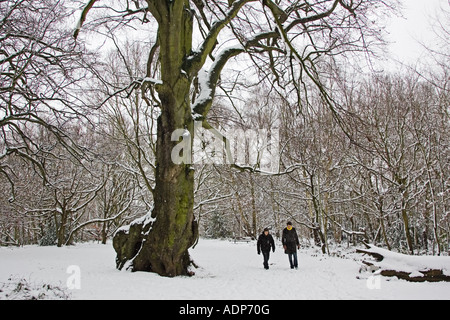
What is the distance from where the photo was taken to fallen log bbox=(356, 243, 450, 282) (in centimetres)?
673

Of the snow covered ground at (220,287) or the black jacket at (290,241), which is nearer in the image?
the snow covered ground at (220,287)

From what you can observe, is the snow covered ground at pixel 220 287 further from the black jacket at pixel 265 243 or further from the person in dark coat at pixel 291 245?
the black jacket at pixel 265 243

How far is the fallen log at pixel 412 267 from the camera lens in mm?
6727

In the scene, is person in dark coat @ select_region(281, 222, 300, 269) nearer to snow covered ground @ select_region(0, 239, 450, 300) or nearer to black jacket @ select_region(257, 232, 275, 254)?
black jacket @ select_region(257, 232, 275, 254)

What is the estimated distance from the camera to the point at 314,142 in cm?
1438

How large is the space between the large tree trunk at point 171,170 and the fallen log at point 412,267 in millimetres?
4897

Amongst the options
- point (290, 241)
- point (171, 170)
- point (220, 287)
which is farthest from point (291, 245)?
point (171, 170)

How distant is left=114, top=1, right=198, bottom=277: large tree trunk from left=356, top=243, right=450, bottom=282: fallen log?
16.1 ft

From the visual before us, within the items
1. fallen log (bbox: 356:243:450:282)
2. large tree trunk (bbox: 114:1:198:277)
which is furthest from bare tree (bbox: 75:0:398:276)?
fallen log (bbox: 356:243:450:282)

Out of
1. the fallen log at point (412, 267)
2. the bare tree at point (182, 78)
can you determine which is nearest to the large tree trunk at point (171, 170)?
the bare tree at point (182, 78)

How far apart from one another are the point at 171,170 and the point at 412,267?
6.28 meters

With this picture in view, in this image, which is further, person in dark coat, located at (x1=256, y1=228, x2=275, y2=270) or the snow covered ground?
person in dark coat, located at (x1=256, y1=228, x2=275, y2=270)
